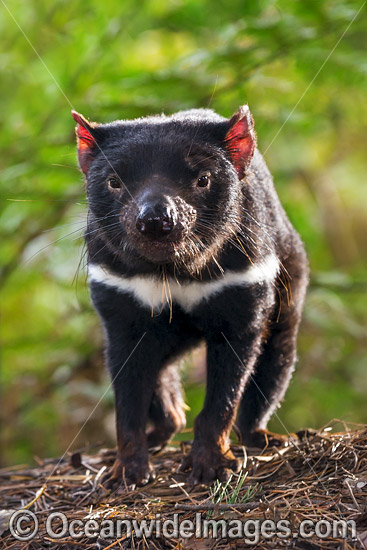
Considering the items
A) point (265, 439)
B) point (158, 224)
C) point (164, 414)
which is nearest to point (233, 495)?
point (265, 439)

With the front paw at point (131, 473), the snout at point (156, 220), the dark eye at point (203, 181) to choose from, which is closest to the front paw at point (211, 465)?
the front paw at point (131, 473)

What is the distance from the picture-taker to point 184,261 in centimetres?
332

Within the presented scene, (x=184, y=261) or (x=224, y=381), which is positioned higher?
(x=184, y=261)

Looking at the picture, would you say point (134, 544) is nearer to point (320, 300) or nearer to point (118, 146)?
point (118, 146)

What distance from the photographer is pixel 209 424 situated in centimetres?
359

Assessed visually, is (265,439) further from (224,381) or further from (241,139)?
(241,139)

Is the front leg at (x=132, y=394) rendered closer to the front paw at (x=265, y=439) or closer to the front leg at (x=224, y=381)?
the front leg at (x=224, y=381)

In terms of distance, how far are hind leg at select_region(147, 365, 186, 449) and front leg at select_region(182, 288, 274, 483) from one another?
71 cm

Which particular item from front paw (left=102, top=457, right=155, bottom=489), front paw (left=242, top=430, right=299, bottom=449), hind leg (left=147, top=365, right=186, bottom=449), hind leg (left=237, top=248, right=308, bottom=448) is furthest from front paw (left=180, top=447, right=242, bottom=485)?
hind leg (left=147, top=365, right=186, bottom=449)

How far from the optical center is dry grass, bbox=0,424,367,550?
108 inches

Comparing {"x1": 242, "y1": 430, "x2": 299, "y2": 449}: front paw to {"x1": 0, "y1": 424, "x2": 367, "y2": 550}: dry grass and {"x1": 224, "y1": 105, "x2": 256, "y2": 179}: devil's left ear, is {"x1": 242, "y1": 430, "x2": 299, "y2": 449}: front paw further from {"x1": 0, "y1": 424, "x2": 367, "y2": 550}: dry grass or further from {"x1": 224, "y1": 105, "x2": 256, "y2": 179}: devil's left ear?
{"x1": 224, "y1": 105, "x2": 256, "y2": 179}: devil's left ear

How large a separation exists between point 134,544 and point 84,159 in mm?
1906

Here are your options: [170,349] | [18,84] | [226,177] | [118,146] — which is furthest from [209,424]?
[18,84]

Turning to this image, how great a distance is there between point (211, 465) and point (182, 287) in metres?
0.92
